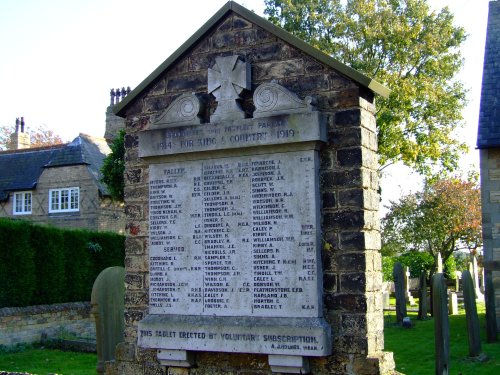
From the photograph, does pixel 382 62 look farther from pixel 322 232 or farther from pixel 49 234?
pixel 322 232

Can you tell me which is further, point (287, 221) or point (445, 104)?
point (445, 104)

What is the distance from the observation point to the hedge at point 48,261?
1739cm

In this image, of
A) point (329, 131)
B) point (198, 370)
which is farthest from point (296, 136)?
point (198, 370)

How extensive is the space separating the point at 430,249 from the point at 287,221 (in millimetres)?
31233

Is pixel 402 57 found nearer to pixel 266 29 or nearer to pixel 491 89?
pixel 491 89

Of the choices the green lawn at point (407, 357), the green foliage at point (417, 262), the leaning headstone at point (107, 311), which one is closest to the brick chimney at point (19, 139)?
the green foliage at point (417, 262)

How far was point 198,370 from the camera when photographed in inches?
247

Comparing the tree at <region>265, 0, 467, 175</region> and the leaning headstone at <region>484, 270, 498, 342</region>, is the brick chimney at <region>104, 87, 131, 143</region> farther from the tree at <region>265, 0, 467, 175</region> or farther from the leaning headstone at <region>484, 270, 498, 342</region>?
the leaning headstone at <region>484, 270, 498, 342</region>

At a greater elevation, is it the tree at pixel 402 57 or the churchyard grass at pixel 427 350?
the tree at pixel 402 57

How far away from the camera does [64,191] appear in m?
33.1

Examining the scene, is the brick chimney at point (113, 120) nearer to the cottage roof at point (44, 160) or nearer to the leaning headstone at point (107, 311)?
the cottage roof at point (44, 160)

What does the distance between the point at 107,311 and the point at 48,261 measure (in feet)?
38.6

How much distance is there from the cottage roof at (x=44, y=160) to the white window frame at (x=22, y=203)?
17.3 inches

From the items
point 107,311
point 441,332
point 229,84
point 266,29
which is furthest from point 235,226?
point 441,332
